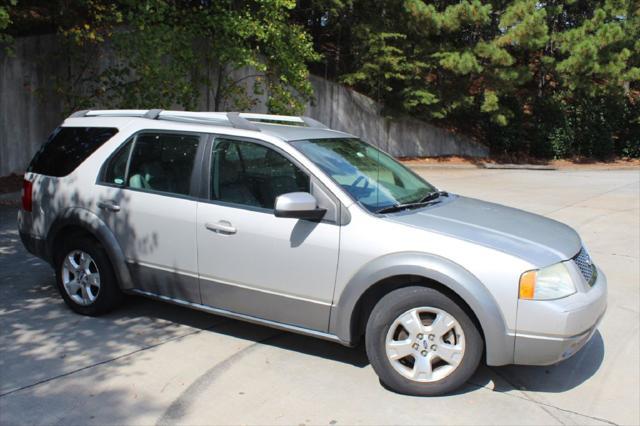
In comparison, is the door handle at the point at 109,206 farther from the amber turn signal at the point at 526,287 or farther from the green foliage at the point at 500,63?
the green foliage at the point at 500,63

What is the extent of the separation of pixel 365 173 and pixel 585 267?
5.39 feet

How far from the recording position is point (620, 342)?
501 centimetres

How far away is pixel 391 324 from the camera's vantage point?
13.0ft

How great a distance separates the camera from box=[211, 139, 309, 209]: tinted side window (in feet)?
14.6

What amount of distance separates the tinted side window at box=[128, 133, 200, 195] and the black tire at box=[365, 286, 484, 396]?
177 centimetres

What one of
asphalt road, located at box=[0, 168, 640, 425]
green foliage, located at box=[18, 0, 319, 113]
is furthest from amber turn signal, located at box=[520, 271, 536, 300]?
green foliage, located at box=[18, 0, 319, 113]

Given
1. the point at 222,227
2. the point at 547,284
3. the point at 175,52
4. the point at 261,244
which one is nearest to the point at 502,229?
the point at 547,284

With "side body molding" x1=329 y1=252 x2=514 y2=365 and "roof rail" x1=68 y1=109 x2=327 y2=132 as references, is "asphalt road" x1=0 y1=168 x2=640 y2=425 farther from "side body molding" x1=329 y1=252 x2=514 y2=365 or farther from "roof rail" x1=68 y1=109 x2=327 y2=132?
"roof rail" x1=68 y1=109 x2=327 y2=132

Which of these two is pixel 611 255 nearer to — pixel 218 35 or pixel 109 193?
pixel 109 193

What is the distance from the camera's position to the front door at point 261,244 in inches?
165

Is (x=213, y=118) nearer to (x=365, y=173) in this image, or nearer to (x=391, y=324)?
(x=365, y=173)

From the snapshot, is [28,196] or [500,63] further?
[500,63]

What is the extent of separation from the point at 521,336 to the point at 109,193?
129 inches

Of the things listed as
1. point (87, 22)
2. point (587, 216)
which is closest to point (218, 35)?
point (87, 22)
